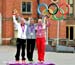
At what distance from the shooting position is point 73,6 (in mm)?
49094

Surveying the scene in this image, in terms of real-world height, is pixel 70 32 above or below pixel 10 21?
below

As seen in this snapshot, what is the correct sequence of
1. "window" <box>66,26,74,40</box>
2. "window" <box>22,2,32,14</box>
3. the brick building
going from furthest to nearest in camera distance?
"window" <box>66,26,74,40</box>, "window" <box>22,2,32,14</box>, the brick building

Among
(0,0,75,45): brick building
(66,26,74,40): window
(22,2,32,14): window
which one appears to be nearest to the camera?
(0,0,75,45): brick building

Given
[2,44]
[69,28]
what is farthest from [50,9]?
[69,28]

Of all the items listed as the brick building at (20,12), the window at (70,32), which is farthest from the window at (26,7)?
the window at (70,32)

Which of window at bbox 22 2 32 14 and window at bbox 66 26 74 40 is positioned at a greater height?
window at bbox 22 2 32 14

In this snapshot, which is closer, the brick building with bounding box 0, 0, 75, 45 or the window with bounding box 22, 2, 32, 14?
the brick building with bounding box 0, 0, 75, 45

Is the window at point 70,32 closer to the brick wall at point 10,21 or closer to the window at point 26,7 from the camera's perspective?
the brick wall at point 10,21

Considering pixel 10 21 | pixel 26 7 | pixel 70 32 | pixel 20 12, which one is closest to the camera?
pixel 10 21

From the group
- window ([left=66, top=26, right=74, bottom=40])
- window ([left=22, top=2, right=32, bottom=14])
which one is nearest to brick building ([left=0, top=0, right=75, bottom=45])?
window ([left=22, top=2, right=32, bottom=14])

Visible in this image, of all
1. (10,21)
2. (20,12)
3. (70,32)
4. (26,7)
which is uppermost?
(26,7)

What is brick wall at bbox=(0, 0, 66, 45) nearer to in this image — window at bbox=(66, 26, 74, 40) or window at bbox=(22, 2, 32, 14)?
window at bbox=(22, 2, 32, 14)

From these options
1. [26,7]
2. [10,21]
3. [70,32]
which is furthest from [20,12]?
[70,32]

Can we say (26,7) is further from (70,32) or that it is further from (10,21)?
(70,32)
